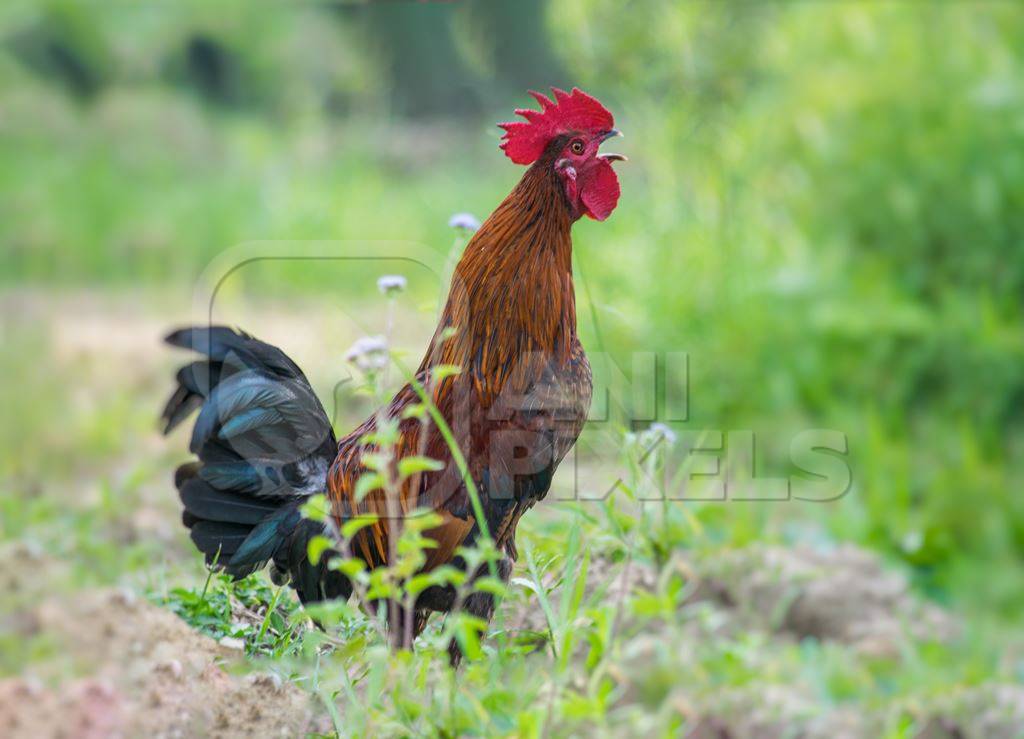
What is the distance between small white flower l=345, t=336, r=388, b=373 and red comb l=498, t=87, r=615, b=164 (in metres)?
0.41

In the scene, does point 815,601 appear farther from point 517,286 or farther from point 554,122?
point 554,122

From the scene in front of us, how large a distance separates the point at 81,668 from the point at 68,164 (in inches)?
238

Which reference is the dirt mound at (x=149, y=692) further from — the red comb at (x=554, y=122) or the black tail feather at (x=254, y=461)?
the red comb at (x=554, y=122)

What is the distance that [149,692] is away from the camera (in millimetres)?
1921

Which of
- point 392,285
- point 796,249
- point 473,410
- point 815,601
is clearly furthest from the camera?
point 796,249

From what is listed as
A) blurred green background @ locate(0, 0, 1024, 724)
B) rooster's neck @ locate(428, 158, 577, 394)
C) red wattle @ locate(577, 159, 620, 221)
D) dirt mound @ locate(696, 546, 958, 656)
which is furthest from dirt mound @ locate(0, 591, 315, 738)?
dirt mound @ locate(696, 546, 958, 656)

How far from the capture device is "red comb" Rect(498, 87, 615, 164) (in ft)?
6.02

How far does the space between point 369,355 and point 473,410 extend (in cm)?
21

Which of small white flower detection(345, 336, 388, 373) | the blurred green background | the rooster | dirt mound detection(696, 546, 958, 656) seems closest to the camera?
small white flower detection(345, 336, 388, 373)

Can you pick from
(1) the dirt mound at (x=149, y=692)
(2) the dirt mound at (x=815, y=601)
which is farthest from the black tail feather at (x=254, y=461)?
(2) the dirt mound at (x=815, y=601)

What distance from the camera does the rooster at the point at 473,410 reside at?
5.98ft

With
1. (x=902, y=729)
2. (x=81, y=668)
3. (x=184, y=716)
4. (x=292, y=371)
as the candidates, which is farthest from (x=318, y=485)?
(x=902, y=729)

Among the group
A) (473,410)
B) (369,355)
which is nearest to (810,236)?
(473,410)

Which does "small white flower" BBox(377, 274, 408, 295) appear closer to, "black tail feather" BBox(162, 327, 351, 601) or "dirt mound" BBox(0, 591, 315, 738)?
"black tail feather" BBox(162, 327, 351, 601)
